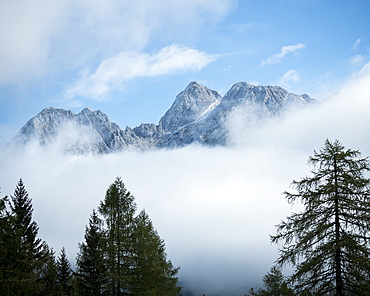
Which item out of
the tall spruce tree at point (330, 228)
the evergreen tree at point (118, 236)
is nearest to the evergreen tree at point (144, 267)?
the evergreen tree at point (118, 236)

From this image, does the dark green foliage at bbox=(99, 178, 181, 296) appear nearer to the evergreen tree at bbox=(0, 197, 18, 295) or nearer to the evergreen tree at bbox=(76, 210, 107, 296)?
the evergreen tree at bbox=(76, 210, 107, 296)

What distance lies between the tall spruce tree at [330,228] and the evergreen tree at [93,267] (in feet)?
35.4

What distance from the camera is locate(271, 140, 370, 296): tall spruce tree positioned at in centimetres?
1012

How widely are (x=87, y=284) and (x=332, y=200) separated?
13.9 meters

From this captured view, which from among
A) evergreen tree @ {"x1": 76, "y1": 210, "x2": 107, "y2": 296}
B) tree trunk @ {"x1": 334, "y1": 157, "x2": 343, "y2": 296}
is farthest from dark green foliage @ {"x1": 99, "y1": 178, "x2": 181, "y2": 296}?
tree trunk @ {"x1": 334, "y1": 157, "x2": 343, "y2": 296}

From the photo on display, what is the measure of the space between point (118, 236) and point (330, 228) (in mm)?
12112

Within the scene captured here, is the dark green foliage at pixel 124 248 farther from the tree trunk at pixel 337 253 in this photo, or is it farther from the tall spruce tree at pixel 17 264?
the tree trunk at pixel 337 253

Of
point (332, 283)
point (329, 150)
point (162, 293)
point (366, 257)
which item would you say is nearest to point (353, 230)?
point (366, 257)

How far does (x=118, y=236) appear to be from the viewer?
18391 millimetres

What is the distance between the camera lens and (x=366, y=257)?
984 cm

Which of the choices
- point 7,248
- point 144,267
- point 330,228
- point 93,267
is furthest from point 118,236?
point 330,228

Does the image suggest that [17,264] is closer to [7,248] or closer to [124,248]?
[7,248]

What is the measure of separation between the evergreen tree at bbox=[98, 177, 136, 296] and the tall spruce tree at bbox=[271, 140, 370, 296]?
10.2 meters

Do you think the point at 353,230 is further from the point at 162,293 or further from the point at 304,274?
the point at 162,293
